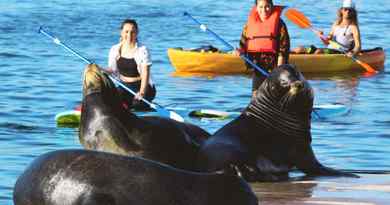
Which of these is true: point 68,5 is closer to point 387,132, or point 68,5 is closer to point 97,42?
point 97,42

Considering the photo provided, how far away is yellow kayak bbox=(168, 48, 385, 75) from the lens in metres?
21.9

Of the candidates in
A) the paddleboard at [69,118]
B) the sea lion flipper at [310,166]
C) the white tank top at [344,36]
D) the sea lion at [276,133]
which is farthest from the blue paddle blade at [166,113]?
the white tank top at [344,36]

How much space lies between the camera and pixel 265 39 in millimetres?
14031

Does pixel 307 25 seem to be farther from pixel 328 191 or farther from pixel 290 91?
pixel 328 191

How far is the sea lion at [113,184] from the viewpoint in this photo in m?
6.84

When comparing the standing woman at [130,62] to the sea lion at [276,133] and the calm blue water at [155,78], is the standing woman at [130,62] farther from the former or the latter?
the sea lion at [276,133]

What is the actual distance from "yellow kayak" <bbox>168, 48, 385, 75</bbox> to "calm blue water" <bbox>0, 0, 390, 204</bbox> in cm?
19

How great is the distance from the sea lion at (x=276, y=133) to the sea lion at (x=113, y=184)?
2664 mm

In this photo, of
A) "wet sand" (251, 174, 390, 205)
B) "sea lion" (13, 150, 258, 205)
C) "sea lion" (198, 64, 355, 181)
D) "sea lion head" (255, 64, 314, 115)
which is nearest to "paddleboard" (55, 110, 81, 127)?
"sea lion" (198, 64, 355, 181)

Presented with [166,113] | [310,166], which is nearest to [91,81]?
[310,166]

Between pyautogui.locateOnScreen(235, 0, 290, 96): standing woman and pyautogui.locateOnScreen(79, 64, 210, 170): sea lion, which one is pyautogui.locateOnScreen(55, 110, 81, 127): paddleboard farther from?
pyautogui.locateOnScreen(79, 64, 210, 170): sea lion

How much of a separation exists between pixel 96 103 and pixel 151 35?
63.7 ft

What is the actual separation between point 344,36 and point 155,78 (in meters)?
3.21

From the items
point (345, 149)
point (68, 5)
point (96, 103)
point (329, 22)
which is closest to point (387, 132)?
point (345, 149)
